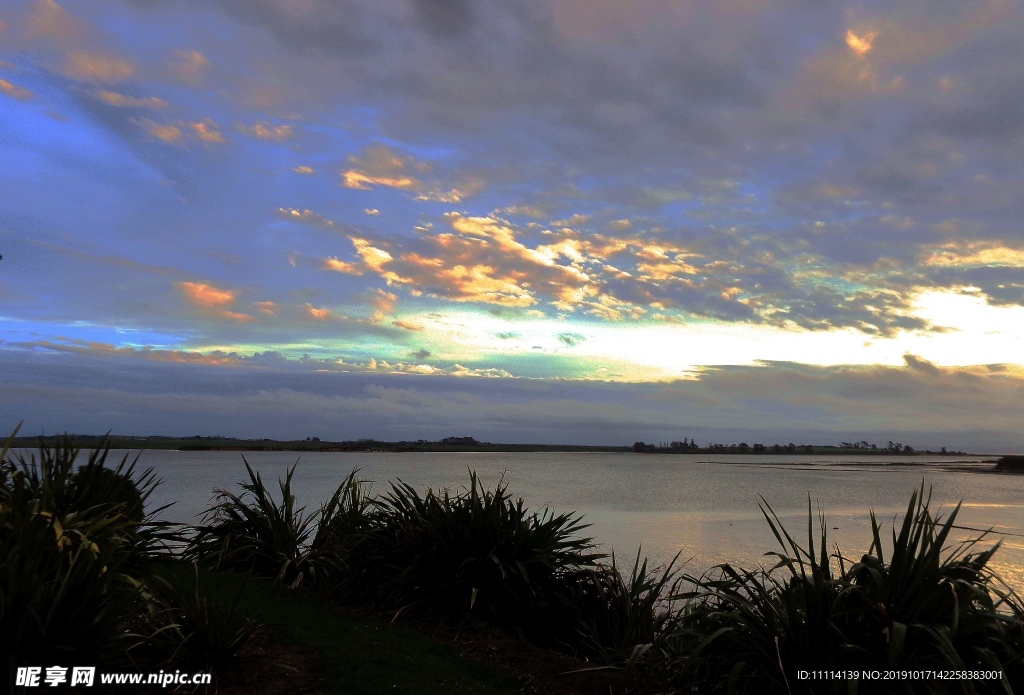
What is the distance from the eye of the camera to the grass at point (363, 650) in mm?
6070

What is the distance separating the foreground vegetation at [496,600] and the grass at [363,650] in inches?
1.8

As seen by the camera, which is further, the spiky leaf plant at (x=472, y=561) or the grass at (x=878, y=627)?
the spiky leaf plant at (x=472, y=561)

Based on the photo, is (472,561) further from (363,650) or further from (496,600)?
(363,650)

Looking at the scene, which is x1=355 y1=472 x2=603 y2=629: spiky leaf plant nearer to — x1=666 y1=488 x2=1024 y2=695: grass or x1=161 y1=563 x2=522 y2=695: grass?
x1=161 y1=563 x2=522 y2=695: grass

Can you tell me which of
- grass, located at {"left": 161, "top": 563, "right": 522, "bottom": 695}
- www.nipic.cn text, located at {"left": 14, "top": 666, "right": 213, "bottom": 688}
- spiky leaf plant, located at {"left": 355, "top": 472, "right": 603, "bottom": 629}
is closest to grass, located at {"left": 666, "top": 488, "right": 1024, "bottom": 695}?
grass, located at {"left": 161, "top": 563, "right": 522, "bottom": 695}

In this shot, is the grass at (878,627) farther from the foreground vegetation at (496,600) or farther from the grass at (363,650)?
the grass at (363,650)

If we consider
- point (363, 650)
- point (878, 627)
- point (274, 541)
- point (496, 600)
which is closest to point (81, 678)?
point (363, 650)

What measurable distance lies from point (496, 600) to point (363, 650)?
2054 mm

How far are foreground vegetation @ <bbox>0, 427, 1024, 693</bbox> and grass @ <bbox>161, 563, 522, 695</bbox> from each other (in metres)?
0.05

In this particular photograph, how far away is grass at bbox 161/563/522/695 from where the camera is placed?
6.07m

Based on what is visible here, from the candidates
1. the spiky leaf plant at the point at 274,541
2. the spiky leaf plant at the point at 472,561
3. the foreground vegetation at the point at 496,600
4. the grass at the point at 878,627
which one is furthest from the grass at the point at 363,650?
the grass at the point at 878,627

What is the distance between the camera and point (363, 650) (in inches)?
272

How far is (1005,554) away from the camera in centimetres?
2339

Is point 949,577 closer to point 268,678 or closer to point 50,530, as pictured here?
point 268,678
